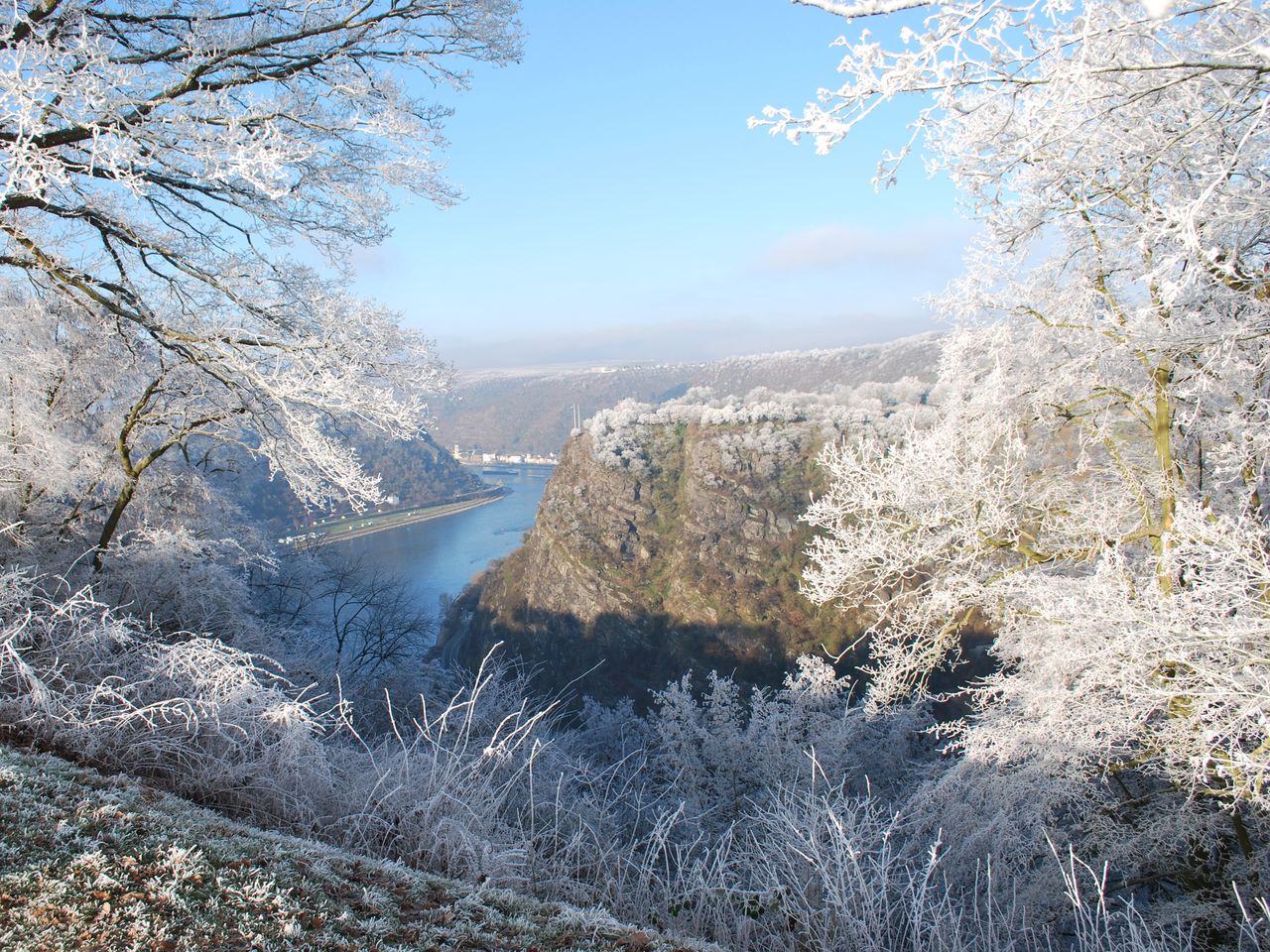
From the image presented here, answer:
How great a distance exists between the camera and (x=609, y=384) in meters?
92.1

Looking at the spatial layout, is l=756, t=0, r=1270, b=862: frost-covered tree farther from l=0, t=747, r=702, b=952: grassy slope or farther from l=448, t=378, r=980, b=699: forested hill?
l=448, t=378, r=980, b=699: forested hill

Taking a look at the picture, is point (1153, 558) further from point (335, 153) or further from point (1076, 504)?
point (335, 153)

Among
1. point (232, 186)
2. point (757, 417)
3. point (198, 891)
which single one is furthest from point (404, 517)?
point (198, 891)

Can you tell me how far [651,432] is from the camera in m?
45.5

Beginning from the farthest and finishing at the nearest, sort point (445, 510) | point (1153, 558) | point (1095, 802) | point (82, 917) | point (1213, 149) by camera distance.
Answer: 1. point (445, 510)
2. point (1095, 802)
3. point (1153, 558)
4. point (1213, 149)
5. point (82, 917)

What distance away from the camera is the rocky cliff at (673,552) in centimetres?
3347

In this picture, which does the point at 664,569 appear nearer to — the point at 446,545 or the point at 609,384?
the point at 446,545

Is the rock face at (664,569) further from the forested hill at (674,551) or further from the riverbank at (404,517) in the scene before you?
the riverbank at (404,517)

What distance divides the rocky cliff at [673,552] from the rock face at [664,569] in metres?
0.08

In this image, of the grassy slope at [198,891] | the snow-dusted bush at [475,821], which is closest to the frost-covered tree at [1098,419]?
the snow-dusted bush at [475,821]

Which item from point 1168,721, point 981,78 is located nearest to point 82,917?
point 981,78

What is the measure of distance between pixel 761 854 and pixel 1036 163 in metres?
3.72

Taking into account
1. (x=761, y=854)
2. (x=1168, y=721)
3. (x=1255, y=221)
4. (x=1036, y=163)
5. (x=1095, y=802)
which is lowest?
(x=1095, y=802)

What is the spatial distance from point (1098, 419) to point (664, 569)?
35.2 meters
